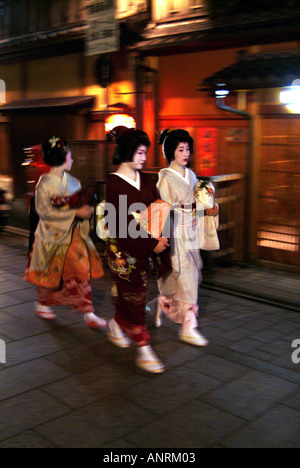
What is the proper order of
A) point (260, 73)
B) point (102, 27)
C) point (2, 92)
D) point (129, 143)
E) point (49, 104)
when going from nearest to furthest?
1. point (129, 143)
2. point (260, 73)
3. point (102, 27)
4. point (49, 104)
5. point (2, 92)

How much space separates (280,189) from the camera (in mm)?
8195

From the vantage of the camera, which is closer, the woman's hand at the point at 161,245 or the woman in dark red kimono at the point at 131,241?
the woman in dark red kimono at the point at 131,241

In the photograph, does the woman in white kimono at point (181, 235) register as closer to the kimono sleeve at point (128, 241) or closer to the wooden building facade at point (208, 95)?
the kimono sleeve at point (128, 241)

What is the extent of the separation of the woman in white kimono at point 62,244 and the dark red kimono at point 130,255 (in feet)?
2.95

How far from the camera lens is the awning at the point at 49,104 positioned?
11203mm

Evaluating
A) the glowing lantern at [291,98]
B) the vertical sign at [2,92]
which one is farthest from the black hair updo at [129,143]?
the vertical sign at [2,92]

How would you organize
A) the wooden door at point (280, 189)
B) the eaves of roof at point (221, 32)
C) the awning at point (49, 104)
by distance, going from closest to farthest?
the eaves of roof at point (221, 32) < the wooden door at point (280, 189) < the awning at point (49, 104)

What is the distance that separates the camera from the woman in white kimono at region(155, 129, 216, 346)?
211 inches

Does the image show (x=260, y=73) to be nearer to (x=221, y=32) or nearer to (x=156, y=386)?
(x=221, y=32)

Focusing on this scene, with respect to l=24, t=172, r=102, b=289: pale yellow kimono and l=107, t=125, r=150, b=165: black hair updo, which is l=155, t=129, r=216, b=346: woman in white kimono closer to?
l=107, t=125, r=150, b=165: black hair updo

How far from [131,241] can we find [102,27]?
594 centimetres

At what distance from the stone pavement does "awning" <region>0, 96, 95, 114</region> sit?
603 cm

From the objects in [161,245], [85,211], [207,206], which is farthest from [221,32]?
[161,245]

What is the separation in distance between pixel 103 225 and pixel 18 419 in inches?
79.9
